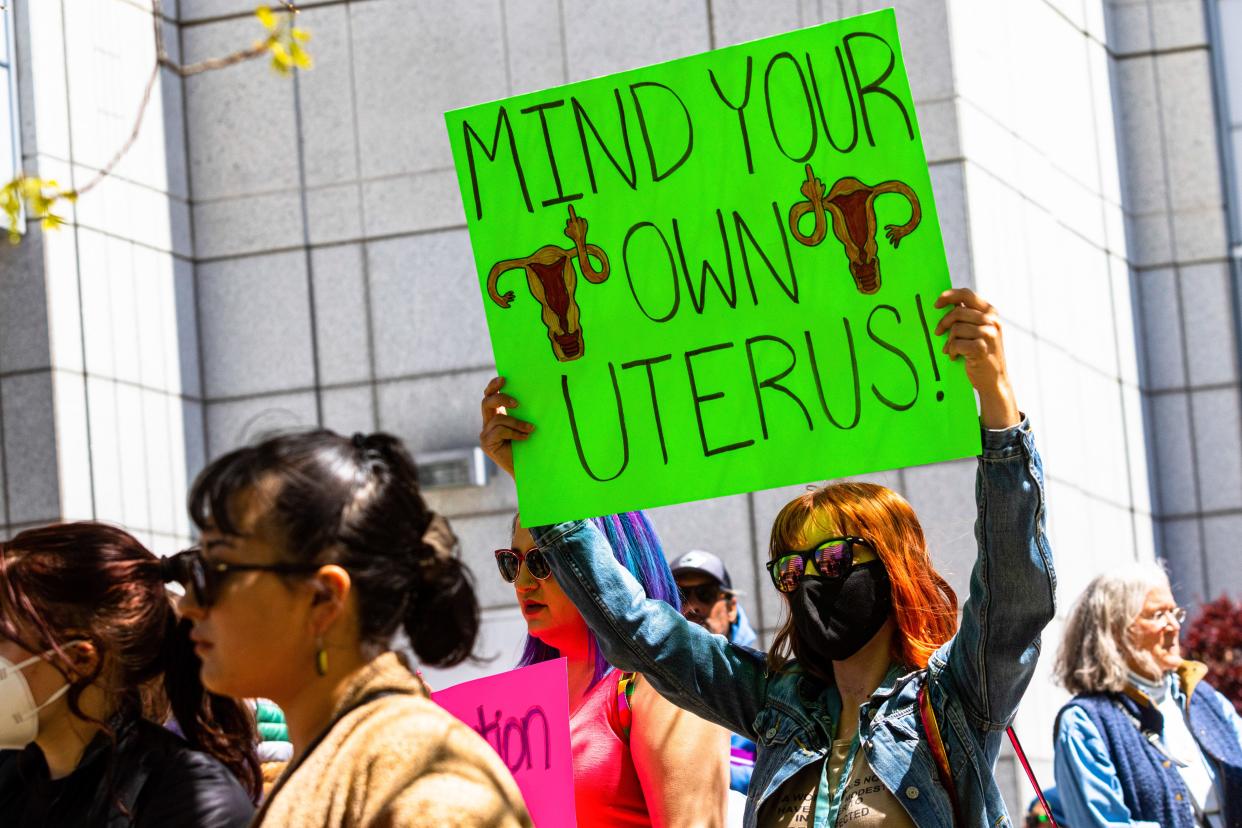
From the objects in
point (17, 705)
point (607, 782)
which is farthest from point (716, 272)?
point (17, 705)

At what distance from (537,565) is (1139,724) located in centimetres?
262

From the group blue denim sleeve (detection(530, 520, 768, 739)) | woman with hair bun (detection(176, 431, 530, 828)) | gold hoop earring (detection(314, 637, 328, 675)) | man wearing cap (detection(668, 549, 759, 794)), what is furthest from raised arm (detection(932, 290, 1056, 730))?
man wearing cap (detection(668, 549, 759, 794))

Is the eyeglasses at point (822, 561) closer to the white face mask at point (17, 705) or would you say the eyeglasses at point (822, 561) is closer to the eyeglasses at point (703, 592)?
the white face mask at point (17, 705)

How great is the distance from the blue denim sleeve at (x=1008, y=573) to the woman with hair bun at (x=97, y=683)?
1358 mm

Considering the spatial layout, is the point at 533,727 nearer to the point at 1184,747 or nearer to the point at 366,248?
the point at 1184,747

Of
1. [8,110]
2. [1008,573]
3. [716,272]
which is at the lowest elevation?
[1008,573]

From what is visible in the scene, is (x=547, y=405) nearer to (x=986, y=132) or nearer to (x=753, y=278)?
(x=753, y=278)

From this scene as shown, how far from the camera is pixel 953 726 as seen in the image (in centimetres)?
353

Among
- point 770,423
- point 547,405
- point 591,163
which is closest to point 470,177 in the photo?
point 591,163

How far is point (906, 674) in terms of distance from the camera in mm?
3689

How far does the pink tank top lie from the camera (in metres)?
4.22

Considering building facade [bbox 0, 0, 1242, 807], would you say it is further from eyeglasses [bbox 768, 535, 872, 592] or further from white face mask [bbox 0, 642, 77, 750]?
white face mask [bbox 0, 642, 77, 750]

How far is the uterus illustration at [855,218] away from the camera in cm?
367

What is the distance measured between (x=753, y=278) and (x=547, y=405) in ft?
1.57
